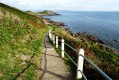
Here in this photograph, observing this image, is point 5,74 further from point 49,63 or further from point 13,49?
point 13,49

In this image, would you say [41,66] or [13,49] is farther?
[13,49]

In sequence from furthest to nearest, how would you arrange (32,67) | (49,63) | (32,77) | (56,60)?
1. (56,60)
2. (49,63)
3. (32,67)
4. (32,77)

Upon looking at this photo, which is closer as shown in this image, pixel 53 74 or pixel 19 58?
pixel 53 74

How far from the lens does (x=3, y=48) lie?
11.5 m

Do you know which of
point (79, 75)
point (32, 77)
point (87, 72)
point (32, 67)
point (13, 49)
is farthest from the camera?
point (13, 49)

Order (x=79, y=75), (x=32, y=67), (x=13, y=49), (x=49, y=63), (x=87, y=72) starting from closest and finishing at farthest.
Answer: (x=79, y=75) → (x=87, y=72) → (x=32, y=67) → (x=49, y=63) → (x=13, y=49)

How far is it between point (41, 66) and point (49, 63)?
679 millimetres

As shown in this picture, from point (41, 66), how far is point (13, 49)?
322cm

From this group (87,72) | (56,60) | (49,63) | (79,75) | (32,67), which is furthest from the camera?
(56,60)

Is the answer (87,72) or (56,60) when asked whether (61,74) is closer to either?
(87,72)

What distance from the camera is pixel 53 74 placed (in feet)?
27.9

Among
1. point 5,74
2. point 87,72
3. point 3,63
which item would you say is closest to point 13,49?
point 3,63

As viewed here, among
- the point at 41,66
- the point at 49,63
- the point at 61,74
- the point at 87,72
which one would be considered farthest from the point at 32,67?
the point at 87,72

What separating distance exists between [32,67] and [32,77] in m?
1.42
